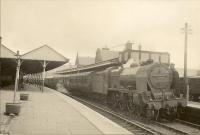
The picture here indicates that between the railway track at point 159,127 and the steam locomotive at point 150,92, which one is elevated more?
the steam locomotive at point 150,92

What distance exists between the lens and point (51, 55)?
3036 centimetres

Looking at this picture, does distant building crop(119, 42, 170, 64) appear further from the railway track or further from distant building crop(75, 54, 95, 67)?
distant building crop(75, 54, 95, 67)

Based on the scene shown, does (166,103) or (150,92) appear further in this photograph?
(150,92)

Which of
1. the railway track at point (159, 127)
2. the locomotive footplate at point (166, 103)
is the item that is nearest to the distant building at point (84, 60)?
the railway track at point (159, 127)

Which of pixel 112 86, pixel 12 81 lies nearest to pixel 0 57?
pixel 112 86

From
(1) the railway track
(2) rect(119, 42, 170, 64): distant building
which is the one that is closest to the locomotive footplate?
(1) the railway track

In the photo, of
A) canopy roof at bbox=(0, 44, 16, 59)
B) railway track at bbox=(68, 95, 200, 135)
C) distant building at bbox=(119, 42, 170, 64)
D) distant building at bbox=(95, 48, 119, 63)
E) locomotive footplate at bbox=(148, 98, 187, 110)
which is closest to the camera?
railway track at bbox=(68, 95, 200, 135)

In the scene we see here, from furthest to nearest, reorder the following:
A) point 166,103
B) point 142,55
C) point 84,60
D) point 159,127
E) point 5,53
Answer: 1. point 84,60
2. point 5,53
3. point 142,55
4. point 166,103
5. point 159,127

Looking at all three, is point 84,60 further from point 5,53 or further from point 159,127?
point 159,127

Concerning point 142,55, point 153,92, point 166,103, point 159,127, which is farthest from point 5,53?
point 159,127

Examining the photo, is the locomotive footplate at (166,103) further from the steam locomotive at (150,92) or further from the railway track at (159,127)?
the railway track at (159,127)

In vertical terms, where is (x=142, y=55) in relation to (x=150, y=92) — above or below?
above

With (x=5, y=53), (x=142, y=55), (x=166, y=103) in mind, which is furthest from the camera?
(x=5, y=53)

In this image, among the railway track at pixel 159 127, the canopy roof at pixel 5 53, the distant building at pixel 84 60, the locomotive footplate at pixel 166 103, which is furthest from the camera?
the distant building at pixel 84 60
